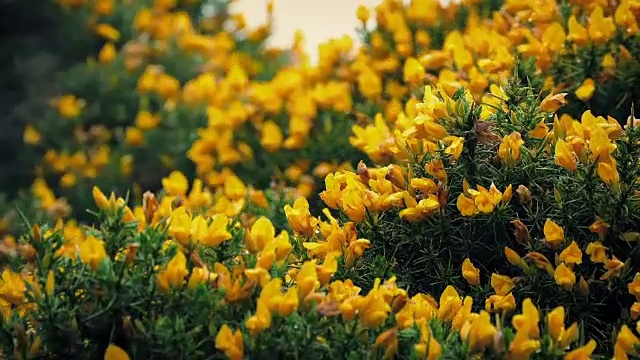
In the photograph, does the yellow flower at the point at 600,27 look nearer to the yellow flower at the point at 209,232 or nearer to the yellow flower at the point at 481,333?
the yellow flower at the point at 481,333

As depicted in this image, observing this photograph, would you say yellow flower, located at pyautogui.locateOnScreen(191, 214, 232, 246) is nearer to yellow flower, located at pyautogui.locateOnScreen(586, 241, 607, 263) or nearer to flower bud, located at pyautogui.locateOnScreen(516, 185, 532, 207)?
flower bud, located at pyautogui.locateOnScreen(516, 185, 532, 207)

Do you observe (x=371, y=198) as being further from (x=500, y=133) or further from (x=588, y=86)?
(x=588, y=86)

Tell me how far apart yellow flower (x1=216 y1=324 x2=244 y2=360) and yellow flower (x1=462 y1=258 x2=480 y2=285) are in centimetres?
73

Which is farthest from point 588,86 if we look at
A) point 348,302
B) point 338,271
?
point 348,302

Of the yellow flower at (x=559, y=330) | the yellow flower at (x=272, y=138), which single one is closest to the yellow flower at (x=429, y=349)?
the yellow flower at (x=559, y=330)

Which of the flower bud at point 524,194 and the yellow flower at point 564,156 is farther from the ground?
the yellow flower at point 564,156

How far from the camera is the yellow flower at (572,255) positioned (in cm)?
256

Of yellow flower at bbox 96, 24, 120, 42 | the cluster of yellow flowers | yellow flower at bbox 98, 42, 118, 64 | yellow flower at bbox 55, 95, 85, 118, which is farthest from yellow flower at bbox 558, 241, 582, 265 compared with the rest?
yellow flower at bbox 96, 24, 120, 42

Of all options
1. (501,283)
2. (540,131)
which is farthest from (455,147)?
(501,283)

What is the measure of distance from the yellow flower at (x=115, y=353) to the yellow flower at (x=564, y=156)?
1.28 m

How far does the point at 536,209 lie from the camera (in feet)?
8.91

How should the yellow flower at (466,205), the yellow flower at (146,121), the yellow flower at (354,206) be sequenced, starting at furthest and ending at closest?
the yellow flower at (146,121), the yellow flower at (354,206), the yellow flower at (466,205)

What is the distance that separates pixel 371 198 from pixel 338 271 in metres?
0.23

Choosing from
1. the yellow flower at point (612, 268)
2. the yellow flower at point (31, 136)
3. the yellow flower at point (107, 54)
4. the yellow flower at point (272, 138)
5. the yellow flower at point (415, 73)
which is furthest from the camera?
the yellow flower at point (107, 54)
